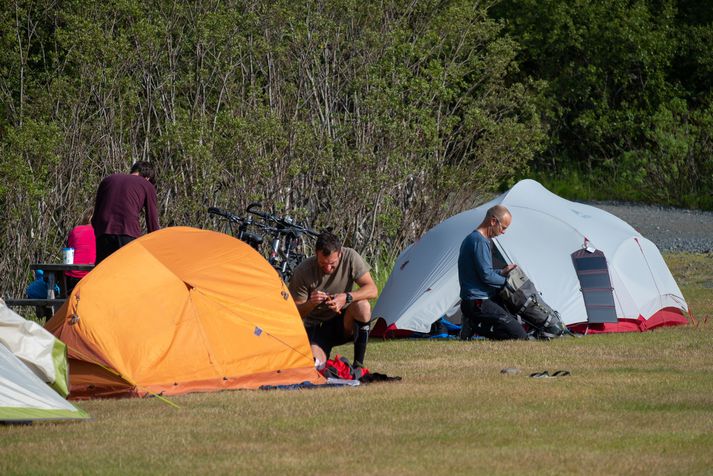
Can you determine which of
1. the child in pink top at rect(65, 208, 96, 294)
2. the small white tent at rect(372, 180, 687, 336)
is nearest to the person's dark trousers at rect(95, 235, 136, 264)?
the child in pink top at rect(65, 208, 96, 294)

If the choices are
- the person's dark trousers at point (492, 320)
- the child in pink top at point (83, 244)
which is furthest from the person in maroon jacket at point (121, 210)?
the person's dark trousers at point (492, 320)

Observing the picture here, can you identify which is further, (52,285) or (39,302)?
(52,285)

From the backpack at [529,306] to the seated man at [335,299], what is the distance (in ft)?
7.27

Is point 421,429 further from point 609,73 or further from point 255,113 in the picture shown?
point 609,73

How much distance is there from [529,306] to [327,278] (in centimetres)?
Result: 260

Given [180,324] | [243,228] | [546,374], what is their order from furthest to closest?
1. [243,228]
2. [546,374]
3. [180,324]

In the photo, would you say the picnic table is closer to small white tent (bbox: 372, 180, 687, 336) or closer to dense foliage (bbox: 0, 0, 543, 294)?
dense foliage (bbox: 0, 0, 543, 294)

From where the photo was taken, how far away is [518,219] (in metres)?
13.5

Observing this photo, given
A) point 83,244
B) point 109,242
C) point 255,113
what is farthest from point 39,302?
point 255,113

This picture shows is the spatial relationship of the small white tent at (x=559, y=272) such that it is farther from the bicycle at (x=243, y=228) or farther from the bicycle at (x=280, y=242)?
the bicycle at (x=243, y=228)

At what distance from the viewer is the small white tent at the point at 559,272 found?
42.4 ft

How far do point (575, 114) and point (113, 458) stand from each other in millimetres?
29044

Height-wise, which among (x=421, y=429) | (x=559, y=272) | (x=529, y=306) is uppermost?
(x=559, y=272)

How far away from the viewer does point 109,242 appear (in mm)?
12055
